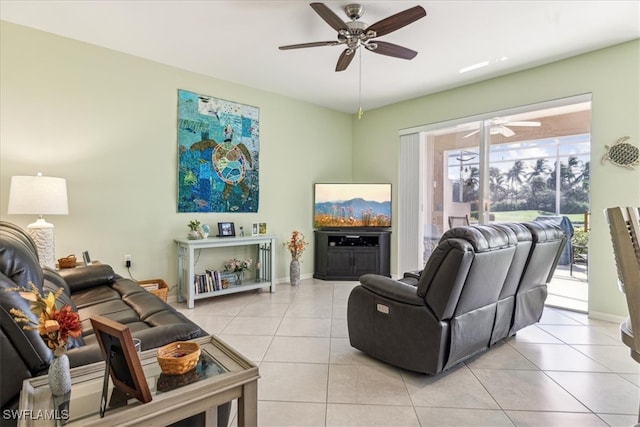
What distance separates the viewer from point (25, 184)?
8.75 feet

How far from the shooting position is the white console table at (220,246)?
3721mm

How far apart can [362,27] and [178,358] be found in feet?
8.80

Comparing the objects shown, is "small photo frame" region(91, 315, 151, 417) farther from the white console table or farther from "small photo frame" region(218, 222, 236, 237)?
"small photo frame" region(218, 222, 236, 237)

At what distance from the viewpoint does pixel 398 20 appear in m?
2.47

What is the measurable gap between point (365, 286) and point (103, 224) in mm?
2868

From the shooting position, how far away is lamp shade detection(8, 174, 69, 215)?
8.68 feet

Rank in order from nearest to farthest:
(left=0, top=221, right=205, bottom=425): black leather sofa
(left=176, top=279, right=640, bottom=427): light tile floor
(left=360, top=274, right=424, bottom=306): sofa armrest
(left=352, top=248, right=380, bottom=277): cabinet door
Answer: (left=0, top=221, right=205, bottom=425): black leather sofa, (left=176, top=279, right=640, bottom=427): light tile floor, (left=360, top=274, right=424, bottom=306): sofa armrest, (left=352, top=248, right=380, bottom=277): cabinet door

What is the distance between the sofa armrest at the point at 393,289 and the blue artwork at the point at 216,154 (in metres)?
2.53

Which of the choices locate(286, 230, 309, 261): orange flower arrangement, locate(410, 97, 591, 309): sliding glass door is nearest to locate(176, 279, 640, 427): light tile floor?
locate(410, 97, 591, 309): sliding glass door

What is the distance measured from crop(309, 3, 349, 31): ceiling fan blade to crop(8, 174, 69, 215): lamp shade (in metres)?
2.60

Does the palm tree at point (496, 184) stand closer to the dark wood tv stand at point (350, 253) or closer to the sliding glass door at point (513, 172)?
the sliding glass door at point (513, 172)

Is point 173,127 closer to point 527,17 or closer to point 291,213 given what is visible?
point 291,213

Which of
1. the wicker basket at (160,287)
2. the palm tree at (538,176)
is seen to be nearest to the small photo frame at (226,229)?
the wicker basket at (160,287)

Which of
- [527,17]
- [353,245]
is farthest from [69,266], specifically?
[527,17]
